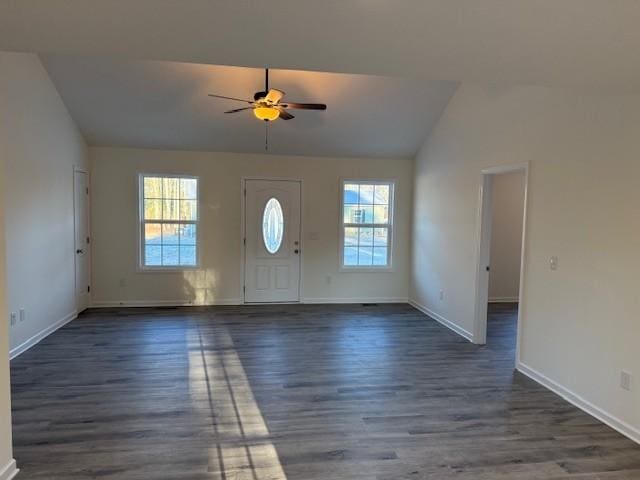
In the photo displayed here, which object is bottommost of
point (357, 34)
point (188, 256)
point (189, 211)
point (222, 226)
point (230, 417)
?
point (230, 417)

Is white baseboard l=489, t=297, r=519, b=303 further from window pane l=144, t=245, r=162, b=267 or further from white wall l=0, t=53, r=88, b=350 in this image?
white wall l=0, t=53, r=88, b=350

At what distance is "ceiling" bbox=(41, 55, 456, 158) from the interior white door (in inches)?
27.8

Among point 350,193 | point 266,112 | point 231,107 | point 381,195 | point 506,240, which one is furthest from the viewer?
point 506,240

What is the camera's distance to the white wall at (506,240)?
7199mm

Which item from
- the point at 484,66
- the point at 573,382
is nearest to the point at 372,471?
the point at 573,382

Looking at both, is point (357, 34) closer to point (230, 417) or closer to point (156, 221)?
point (230, 417)

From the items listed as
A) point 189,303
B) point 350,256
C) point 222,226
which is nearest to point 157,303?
point 189,303

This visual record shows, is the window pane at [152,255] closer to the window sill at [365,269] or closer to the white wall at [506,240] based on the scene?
the window sill at [365,269]

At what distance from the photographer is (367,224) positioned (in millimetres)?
7109

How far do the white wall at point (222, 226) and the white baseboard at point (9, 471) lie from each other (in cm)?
436

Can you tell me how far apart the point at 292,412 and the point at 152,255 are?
433 cm

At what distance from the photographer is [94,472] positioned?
240 cm

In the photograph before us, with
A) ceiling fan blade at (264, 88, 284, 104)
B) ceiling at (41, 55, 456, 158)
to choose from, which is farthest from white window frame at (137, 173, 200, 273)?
ceiling fan blade at (264, 88, 284, 104)

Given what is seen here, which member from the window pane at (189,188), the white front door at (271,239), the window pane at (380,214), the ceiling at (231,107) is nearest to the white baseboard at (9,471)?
the ceiling at (231,107)
